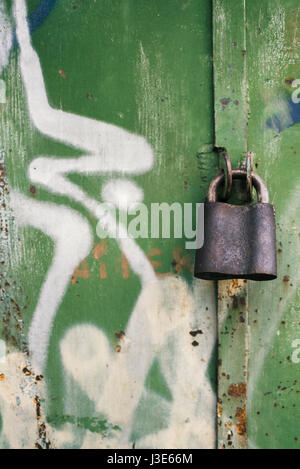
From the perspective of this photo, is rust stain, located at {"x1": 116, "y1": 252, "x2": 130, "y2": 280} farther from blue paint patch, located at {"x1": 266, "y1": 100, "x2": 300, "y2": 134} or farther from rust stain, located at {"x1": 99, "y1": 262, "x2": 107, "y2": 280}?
blue paint patch, located at {"x1": 266, "y1": 100, "x2": 300, "y2": 134}

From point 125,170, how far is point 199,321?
38 cm

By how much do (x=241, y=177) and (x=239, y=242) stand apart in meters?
0.14

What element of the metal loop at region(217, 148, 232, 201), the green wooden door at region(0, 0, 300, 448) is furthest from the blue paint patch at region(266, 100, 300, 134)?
the metal loop at region(217, 148, 232, 201)

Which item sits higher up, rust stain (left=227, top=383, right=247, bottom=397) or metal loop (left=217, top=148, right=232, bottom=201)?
metal loop (left=217, top=148, right=232, bottom=201)

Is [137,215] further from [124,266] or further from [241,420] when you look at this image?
[241,420]

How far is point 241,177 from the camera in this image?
0.79m

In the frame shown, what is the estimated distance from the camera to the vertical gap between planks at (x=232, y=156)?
0.85 metres

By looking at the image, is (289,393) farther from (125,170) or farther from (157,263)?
(125,170)

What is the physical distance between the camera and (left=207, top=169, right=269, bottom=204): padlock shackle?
749 mm

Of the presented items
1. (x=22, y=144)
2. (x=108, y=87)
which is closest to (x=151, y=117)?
(x=108, y=87)

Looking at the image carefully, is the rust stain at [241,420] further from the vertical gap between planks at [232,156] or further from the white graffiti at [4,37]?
the white graffiti at [4,37]

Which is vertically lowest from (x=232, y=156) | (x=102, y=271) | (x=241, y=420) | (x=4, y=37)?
(x=241, y=420)

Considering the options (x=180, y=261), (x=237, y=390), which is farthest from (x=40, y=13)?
(x=237, y=390)

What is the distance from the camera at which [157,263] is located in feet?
2.93
